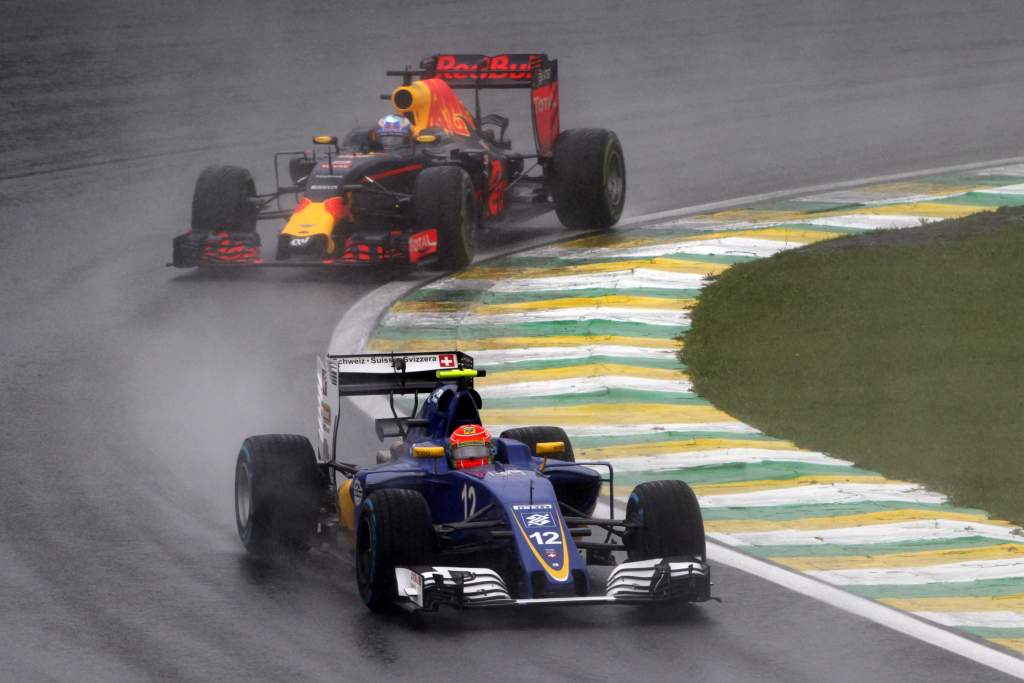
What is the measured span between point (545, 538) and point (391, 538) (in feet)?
2.80

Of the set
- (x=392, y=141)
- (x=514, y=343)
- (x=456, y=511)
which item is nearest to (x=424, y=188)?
(x=392, y=141)

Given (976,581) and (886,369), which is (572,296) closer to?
(886,369)

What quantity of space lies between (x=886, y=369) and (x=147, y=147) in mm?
15719

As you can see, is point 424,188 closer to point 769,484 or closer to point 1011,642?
point 769,484

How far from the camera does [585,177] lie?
2238cm

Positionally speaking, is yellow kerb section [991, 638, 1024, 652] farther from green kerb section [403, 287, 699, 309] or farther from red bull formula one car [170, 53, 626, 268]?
red bull formula one car [170, 53, 626, 268]

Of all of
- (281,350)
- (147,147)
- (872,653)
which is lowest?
(872,653)

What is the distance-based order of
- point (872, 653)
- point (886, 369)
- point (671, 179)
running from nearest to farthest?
point (872, 653), point (886, 369), point (671, 179)

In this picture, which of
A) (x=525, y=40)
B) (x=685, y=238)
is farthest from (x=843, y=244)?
(x=525, y=40)

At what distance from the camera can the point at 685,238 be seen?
2156 centimetres

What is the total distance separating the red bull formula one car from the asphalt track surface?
0.48 meters

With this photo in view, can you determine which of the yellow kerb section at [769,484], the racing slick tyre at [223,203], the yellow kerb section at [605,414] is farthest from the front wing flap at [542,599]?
the racing slick tyre at [223,203]

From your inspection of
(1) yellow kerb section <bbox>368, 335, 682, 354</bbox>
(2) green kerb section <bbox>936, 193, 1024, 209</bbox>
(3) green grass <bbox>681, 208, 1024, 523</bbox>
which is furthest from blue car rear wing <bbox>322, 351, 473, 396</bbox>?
(2) green kerb section <bbox>936, 193, 1024, 209</bbox>

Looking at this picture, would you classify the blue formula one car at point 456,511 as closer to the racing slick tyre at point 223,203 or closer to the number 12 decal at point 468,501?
the number 12 decal at point 468,501
